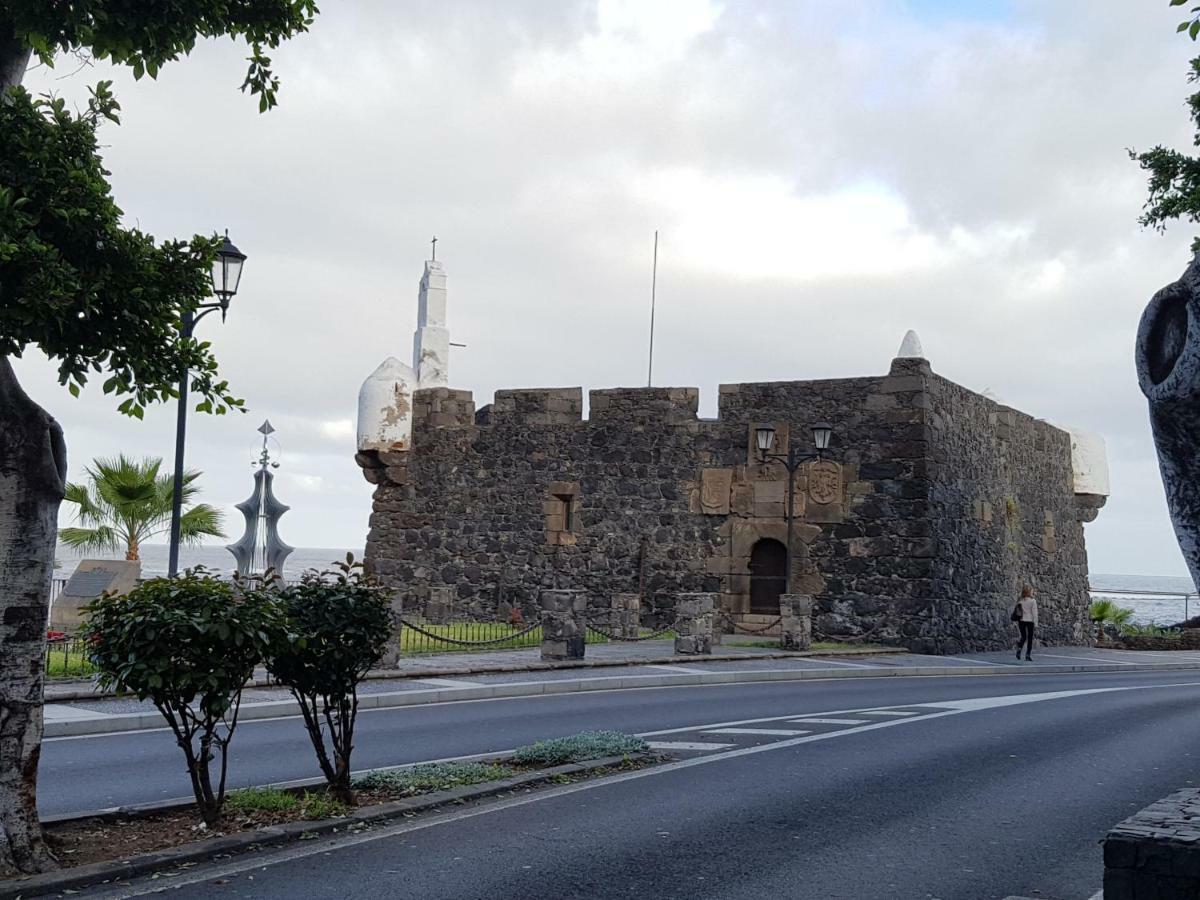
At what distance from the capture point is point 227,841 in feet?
21.0

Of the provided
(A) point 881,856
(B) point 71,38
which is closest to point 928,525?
(A) point 881,856

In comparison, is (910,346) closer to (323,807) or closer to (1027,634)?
(1027,634)

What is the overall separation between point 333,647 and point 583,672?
32.9 feet

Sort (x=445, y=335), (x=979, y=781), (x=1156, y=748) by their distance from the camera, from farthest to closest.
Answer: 1. (x=445, y=335)
2. (x=1156, y=748)
3. (x=979, y=781)

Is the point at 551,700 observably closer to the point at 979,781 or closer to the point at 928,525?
the point at 979,781

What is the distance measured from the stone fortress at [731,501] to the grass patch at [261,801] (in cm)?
1506

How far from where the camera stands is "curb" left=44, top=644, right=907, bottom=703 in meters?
12.6

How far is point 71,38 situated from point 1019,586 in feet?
82.0

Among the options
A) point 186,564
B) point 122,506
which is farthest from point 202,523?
point 186,564

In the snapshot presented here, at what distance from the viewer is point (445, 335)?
1203 inches

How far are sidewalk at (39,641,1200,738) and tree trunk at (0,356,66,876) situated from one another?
5.50 meters

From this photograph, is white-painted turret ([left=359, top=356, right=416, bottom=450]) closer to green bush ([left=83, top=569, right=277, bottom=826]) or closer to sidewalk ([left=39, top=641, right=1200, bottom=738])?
sidewalk ([left=39, top=641, right=1200, bottom=738])

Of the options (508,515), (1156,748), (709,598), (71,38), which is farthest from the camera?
(508,515)

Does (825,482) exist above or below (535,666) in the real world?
above
